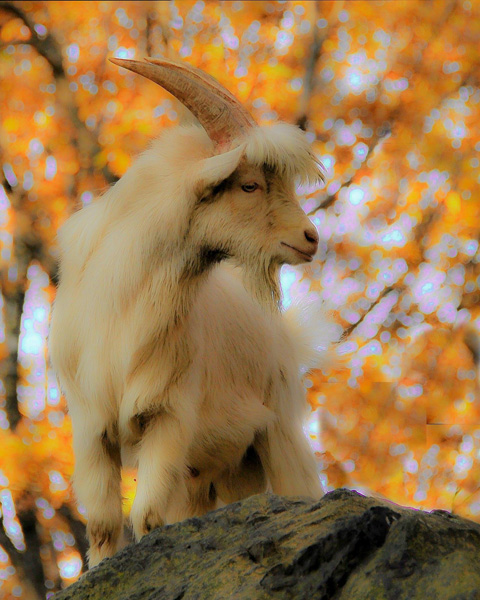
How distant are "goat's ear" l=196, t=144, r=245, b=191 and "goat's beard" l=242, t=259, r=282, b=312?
0.34 metres

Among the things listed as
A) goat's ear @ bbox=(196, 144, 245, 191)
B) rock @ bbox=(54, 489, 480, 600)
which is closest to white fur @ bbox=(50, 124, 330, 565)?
goat's ear @ bbox=(196, 144, 245, 191)

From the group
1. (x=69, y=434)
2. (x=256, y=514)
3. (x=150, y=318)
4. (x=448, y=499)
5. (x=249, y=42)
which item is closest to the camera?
(x=256, y=514)

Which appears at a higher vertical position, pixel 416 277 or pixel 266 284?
pixel 416 277

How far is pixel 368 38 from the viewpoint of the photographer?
6.39 metres

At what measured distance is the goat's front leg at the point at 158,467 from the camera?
297 centimetres

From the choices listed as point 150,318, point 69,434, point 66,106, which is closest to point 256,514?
point 150,318

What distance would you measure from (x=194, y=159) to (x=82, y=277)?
656mm

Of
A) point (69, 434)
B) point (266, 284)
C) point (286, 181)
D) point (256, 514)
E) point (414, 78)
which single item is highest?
point (414, 78)

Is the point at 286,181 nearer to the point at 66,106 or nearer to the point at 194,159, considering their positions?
the point at 194,159

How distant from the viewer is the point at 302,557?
79.9 inches

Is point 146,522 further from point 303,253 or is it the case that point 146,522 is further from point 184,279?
point 303,253

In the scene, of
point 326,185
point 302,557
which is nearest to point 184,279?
point 302,557

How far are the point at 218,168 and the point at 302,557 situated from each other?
1.51 m

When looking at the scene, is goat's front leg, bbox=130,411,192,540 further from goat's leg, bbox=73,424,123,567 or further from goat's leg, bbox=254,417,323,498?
goat's leg, bbox=254,417,323,498
